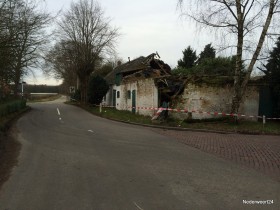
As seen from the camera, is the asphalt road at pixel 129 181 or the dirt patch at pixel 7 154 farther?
the dirt patch at pixel 7 154

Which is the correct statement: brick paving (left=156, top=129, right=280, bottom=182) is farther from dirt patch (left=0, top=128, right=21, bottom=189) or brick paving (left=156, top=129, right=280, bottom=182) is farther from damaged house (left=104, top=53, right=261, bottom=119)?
damaged house (left=104, top=53, right=261, bottom=119)

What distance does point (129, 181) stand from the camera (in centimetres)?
830

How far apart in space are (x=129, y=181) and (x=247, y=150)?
6352mm

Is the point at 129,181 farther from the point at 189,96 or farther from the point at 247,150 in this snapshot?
the point at 189,96

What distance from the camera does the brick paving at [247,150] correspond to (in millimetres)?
10462

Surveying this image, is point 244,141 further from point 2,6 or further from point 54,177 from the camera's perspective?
point 2,6

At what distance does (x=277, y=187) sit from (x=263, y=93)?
17828 mm

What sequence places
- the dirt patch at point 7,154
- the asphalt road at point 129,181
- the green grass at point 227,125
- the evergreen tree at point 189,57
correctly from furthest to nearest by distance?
the evergreen tree at point 189,57, the green grass at point 227,125, the dirt patch at point 7,154, the asphalt road at point 129,181

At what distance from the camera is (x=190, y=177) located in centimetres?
877

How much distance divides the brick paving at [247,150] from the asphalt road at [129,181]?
586 mm

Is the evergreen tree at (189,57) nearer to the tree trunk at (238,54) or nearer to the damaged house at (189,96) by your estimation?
the damaged house at (189,96)

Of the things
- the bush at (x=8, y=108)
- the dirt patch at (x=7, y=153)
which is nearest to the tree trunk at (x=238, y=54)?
the dirt patch at (x=7, y=153)

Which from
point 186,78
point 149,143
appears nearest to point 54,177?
point 149,143

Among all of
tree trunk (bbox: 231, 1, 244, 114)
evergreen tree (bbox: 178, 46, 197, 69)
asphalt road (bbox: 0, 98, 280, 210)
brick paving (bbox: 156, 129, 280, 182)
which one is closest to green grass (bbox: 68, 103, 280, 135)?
tree trunk (bbox: 231, 1, 244, 114)
